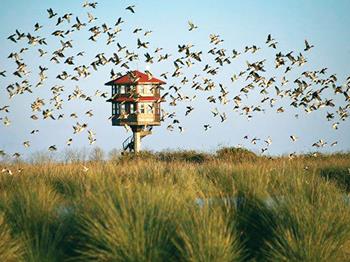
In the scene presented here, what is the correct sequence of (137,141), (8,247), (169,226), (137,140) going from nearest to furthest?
(169,226) → (8,247) → (137,140) → (137,141)

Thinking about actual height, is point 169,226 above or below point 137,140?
below

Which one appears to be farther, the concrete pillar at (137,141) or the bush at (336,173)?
the concrete pillar at (137,141)

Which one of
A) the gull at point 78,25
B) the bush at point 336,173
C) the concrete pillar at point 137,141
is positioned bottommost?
the bush at point 336,173

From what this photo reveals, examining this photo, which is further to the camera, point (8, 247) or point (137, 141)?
point (137, 141)

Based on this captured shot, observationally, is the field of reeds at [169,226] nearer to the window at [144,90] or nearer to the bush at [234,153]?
the bush at [234,153]

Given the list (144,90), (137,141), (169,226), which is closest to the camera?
(169,226)

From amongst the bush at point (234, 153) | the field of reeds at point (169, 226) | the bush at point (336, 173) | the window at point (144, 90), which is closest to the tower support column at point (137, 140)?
the window at point (144, 90)

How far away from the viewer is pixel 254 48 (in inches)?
737

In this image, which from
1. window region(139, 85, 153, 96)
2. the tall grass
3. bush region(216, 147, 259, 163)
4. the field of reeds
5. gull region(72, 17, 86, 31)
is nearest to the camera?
the field of reeds

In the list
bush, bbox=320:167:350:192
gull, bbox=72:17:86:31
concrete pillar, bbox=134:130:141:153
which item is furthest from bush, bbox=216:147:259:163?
gull, bbox=72:17:86:31

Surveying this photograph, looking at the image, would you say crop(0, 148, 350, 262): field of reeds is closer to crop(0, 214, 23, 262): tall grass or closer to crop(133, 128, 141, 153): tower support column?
crop(0, 214, 23, 262): tall grass

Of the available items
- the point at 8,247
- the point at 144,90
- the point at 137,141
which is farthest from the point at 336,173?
the point at 137,141

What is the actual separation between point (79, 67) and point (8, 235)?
10.1 metres

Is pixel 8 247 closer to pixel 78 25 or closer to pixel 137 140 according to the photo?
pixel 78 25
